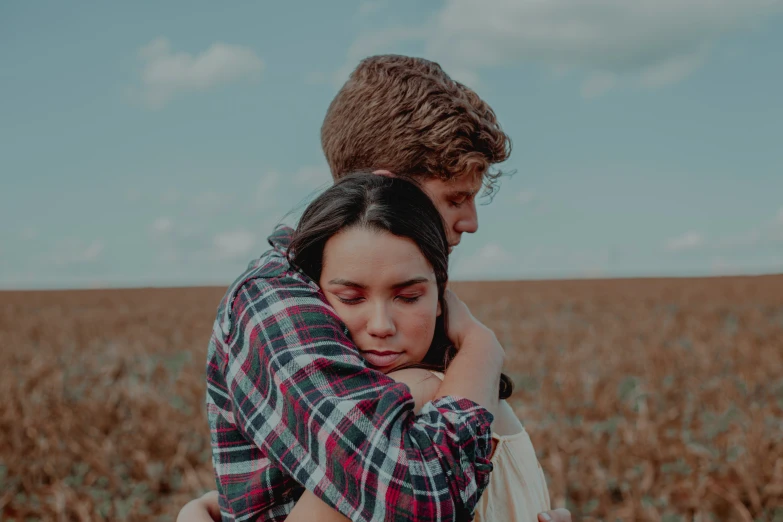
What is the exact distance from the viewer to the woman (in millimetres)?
1487

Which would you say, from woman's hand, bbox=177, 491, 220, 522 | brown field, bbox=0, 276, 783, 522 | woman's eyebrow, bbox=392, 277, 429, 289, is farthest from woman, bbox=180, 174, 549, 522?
brown field, bbox=0, 276, 783, 522

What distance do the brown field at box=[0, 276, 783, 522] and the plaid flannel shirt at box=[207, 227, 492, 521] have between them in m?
3.29

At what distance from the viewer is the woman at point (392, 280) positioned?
1.49 metres

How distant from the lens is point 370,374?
4.43 ft

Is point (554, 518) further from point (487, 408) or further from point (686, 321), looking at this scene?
point (686, 321)

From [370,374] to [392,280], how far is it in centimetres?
22

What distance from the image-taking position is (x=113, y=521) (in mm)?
4379

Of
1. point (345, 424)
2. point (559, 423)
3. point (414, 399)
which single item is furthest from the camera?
point (559, 423)

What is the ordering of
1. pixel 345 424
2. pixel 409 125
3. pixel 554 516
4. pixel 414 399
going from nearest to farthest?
pixel 345 424 → pixel 414 399 → pixel 554 516 → pixel 409 125

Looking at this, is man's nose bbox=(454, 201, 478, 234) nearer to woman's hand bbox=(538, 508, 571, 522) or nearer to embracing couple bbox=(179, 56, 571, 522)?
embracing couple bbox=(179, 56, 571, 522)

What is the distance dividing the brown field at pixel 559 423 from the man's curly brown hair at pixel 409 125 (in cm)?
305

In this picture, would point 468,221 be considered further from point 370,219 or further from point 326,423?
point 326,423

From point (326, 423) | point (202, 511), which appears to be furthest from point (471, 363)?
point (202, 511)

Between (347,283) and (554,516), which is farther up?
(347,283)
